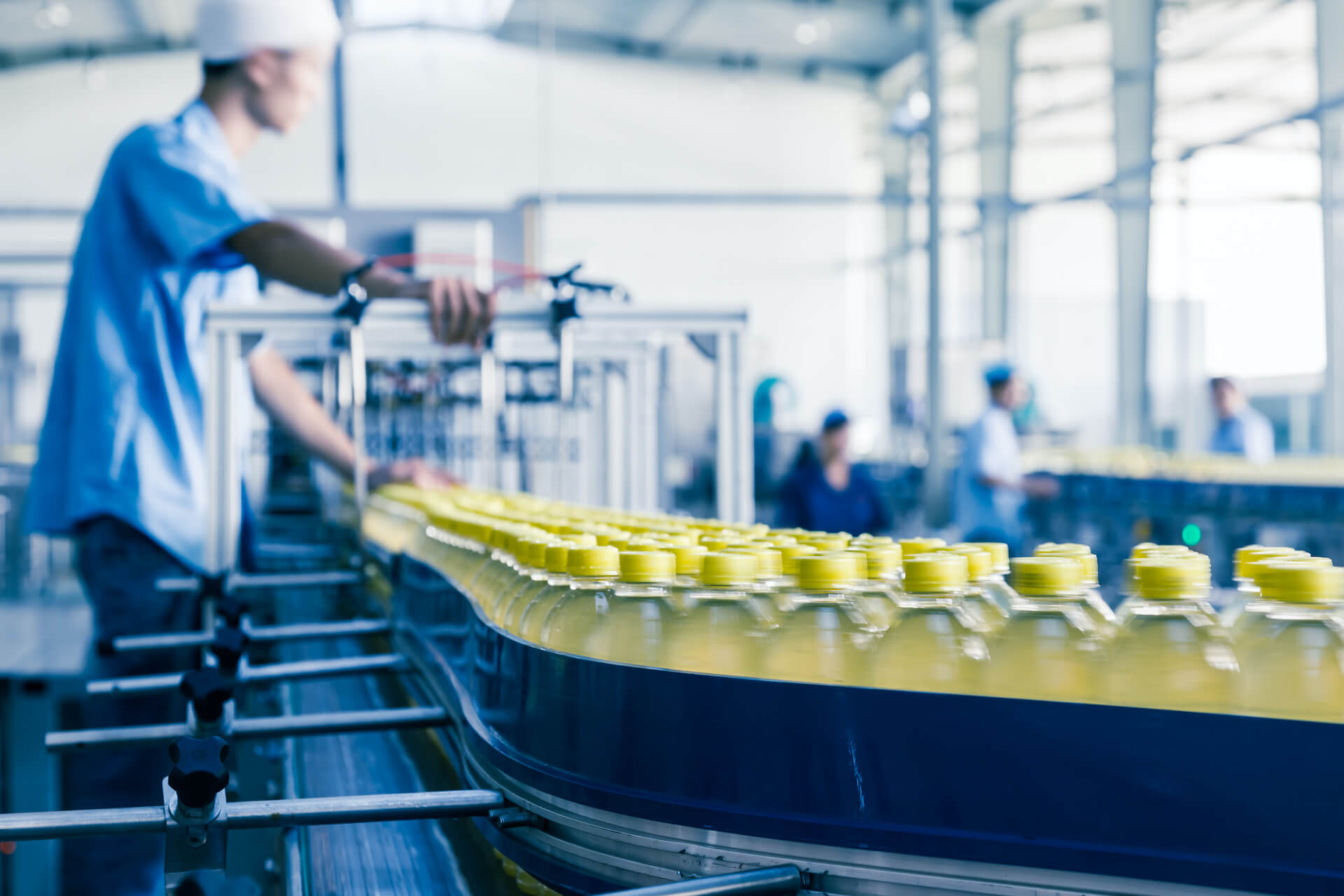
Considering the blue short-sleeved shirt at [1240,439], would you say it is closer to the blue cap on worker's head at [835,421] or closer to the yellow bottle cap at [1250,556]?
the blue cap on worker's head at [835,421]

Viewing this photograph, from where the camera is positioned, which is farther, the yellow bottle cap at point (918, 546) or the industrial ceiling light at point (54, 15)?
the industrial ceiling light at point (54, 15)

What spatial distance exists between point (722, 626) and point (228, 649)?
2.25ft

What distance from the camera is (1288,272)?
8438mm

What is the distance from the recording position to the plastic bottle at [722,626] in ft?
2.46

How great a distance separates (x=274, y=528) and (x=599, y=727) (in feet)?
10.4

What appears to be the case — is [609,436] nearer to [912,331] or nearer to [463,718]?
[463,718]

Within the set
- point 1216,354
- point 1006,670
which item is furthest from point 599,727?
point 1216,354

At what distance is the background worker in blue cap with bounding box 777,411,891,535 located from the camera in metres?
5.32

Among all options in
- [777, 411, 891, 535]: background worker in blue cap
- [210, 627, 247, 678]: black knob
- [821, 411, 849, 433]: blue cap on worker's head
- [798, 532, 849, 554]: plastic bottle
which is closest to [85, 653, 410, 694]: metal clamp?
[210, 627, 247, 678]: black knob

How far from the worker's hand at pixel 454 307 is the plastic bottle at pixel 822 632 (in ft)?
→ 3.79

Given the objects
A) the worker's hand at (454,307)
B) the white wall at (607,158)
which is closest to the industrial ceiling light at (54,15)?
the white wall at (607,158)

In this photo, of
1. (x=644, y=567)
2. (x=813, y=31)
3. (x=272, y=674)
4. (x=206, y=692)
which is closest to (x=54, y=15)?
(x=813, y=31)

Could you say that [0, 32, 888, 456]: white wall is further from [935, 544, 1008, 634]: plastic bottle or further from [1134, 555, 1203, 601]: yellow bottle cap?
[1134, 555, 1203, 601]: yellow bottle cap

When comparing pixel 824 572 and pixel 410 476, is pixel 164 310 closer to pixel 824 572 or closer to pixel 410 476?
pixel 410 476
